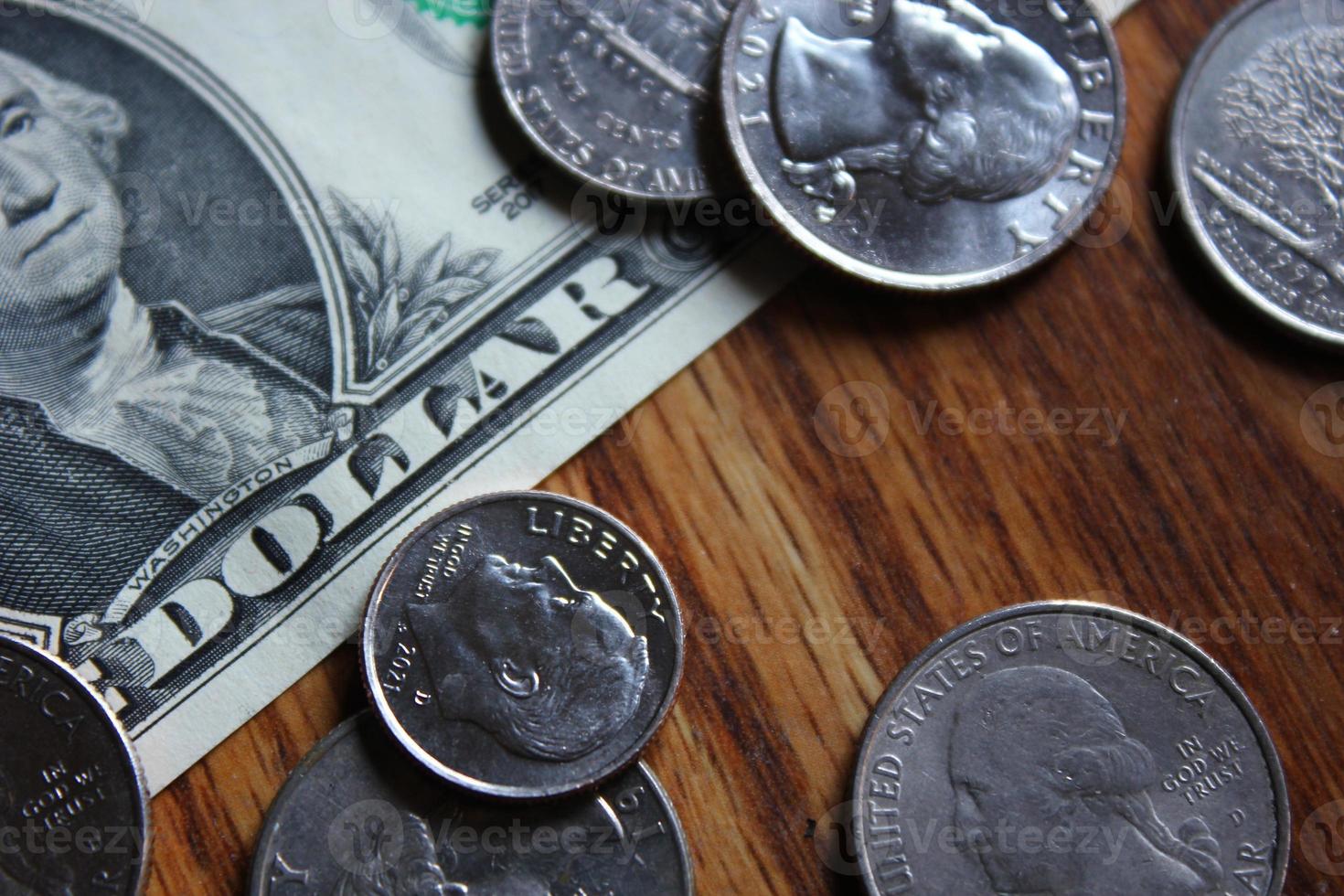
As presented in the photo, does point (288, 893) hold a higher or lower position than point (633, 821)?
higher

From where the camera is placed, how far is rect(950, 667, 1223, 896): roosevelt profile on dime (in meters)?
0.88

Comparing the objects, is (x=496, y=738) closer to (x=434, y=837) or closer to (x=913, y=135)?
(x=434, y=837)

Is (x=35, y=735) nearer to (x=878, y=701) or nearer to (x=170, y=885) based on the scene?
(x=170, y=885)

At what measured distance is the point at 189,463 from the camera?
3.12 feet

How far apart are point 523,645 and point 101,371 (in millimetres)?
467

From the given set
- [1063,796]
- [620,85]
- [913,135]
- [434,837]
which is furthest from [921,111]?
[434,837]

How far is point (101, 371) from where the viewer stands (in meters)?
0.96

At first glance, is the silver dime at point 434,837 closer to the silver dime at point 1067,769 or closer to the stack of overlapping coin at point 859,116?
the silver dime at point 1067,769

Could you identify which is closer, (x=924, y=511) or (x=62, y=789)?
(x=62, y=789)

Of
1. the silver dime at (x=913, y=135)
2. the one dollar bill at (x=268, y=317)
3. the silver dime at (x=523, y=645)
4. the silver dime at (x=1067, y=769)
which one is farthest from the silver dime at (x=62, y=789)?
the silver dime at (x=913, y=135)

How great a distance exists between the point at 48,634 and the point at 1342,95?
133 centimetres

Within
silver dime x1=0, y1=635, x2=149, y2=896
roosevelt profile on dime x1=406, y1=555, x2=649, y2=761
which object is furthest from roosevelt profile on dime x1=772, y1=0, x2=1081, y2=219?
silver dime x1=0, y1=635, x2=149, y2=896

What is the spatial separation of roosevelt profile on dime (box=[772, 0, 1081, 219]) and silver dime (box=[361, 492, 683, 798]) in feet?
1.31

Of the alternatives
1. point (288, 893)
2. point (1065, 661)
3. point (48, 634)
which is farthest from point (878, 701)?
point (48, 634)
